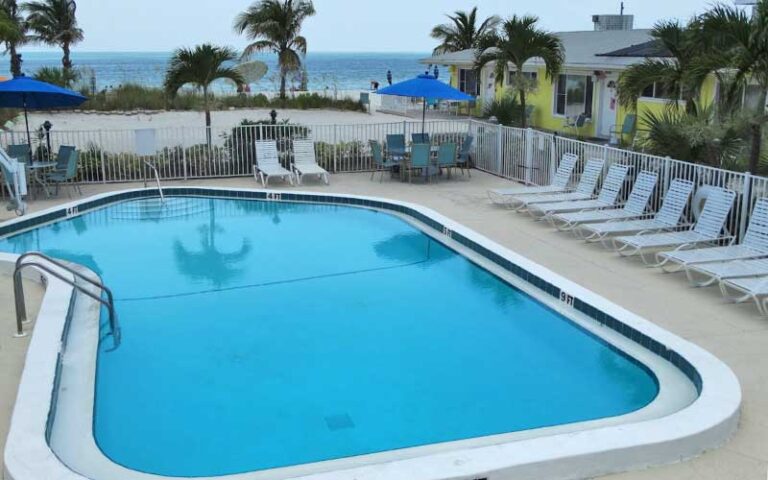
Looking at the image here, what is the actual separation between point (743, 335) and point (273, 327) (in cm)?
455

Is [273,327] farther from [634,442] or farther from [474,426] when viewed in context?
[634,442]

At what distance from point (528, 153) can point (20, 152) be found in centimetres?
925

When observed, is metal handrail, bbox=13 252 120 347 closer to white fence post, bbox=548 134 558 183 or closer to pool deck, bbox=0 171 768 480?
pool deck, bbox=0 171 768 480

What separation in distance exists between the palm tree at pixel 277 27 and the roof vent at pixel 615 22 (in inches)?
464

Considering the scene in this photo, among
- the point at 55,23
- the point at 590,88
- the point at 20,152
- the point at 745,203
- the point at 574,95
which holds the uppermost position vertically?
the point at 55,23

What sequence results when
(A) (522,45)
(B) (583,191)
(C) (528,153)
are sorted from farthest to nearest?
(A) (522,45) < (C) (528,153) < (B) (583,191)

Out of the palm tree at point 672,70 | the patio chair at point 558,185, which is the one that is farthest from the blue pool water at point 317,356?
the palm tree at point 672,70

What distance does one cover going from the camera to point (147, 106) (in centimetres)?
3198

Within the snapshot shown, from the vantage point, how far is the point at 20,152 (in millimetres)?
13734

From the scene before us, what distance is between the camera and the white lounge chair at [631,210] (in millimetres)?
10438

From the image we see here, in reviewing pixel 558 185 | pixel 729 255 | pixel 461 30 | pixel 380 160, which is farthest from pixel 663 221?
pixel 461 30

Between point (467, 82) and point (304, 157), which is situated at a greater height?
point (467, 82)

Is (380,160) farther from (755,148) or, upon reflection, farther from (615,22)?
(615,22)

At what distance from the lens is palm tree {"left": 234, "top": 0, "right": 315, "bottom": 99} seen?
30.7 metres
